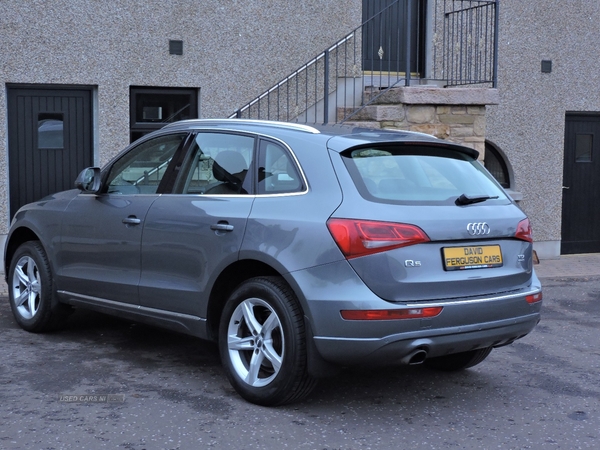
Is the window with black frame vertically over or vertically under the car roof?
over

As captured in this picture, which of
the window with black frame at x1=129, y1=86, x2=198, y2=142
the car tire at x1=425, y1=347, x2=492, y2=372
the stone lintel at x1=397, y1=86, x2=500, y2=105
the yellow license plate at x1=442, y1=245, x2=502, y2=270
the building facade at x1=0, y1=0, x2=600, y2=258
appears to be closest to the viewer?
the yellow license plate at x1=442, y1=245, x2=502, y2=270

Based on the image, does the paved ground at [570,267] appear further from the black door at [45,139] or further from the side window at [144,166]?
the side window at [144,166]

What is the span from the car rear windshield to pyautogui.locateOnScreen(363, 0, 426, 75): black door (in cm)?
644

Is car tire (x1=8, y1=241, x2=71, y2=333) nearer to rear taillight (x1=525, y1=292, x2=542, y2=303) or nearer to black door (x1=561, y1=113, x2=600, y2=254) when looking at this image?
rear taillight (x1=525, y1=292, x2=542, y2=303)

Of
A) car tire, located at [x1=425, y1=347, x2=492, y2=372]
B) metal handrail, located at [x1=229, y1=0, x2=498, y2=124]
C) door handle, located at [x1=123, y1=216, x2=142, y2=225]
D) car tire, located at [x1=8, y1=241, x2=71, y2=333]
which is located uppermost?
metal handrail, located at [x1=229, y1=0, x2=498, y2=124]

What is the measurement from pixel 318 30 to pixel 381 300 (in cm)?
740

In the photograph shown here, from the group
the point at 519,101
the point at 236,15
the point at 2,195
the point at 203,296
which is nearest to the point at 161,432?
the point at 203,296

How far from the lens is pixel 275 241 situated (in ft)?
16.5

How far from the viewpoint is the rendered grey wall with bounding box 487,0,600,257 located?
12.6 metres


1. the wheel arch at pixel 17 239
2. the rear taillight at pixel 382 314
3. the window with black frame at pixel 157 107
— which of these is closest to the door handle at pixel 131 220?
the wheel arch at pixel 17 239

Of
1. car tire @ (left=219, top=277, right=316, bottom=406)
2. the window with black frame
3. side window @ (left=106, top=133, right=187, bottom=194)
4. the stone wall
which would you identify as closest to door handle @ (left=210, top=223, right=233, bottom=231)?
car tire @ (left=219, top=277, right=316, bottom=406)

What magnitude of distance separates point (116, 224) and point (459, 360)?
8.21 feet

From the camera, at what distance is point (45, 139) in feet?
34.5

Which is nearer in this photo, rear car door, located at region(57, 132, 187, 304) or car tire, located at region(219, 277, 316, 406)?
car tire, located at region(219, 277, 316, 406)
